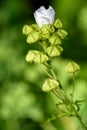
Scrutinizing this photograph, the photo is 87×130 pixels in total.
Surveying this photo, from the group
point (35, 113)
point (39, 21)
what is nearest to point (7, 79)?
point (35, 113)

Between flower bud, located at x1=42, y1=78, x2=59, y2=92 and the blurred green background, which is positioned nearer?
flower bud, located at x1=42, y1=78, x2=59, y2=92

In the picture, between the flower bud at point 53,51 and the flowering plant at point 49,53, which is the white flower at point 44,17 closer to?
the flowering plant at point 49,53

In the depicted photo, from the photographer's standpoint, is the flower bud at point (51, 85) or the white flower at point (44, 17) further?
the white flower at point (44, 17)

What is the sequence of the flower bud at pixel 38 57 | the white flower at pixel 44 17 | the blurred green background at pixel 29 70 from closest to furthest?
the flower bud at pixel 38 57 → the white flower at pixel 44 17 → the blurred green background at pixel 29 70

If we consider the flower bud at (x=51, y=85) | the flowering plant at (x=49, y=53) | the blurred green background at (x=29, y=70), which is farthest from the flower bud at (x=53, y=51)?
the blurred green background at (x=29, y=70)

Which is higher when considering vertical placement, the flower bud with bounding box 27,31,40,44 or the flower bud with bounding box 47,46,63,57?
the flower bud with bounding box 27,31,40,44

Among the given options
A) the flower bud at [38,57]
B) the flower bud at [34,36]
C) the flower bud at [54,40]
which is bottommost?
the flower bud at [38,57]

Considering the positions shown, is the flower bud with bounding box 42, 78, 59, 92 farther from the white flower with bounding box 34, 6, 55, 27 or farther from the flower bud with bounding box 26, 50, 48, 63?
the white flower with bounding box 34, 6, 55, 27

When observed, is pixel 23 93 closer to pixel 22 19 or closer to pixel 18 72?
pixel 18 72

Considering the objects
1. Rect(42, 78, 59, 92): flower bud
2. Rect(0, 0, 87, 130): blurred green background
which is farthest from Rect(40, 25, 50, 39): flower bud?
Rect(0, 0, 87, 130): blurred green background
